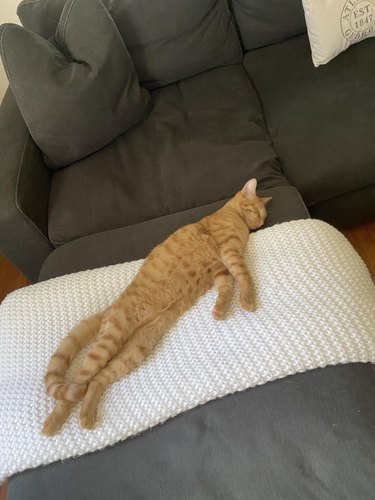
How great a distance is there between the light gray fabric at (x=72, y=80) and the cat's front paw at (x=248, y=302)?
1042mm

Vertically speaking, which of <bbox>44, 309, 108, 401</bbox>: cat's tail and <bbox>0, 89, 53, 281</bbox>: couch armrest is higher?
<bbox>0, 89, 53, 281</bbox>: couch armrest

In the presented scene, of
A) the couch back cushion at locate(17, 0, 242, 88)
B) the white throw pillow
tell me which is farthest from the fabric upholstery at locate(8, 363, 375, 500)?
the couch back cushion at locate(17, 0, 242, 88)

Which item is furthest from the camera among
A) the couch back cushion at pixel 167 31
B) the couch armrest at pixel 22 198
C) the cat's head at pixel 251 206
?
the couch back cushion at pixel 167 31

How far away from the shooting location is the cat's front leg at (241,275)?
3.22 feet

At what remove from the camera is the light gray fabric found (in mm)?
1490

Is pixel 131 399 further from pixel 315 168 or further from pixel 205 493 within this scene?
pixel 315 168

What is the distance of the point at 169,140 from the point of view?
162 cm

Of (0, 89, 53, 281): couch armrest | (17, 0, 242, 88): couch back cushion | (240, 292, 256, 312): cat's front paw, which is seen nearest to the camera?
(240, 292, 256, 312): cat's front paw

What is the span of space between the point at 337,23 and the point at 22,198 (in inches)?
58.3

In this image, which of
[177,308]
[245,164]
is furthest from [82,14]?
[177,308]

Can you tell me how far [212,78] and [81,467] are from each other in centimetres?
172

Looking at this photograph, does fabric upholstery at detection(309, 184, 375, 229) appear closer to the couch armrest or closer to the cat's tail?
the cat's tail

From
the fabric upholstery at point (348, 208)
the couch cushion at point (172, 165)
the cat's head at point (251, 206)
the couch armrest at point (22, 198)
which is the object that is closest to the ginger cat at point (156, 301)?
the cat's head at point (251, 206)

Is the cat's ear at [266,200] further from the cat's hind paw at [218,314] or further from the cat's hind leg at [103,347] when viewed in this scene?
the cat's hind leg at [103,347]
